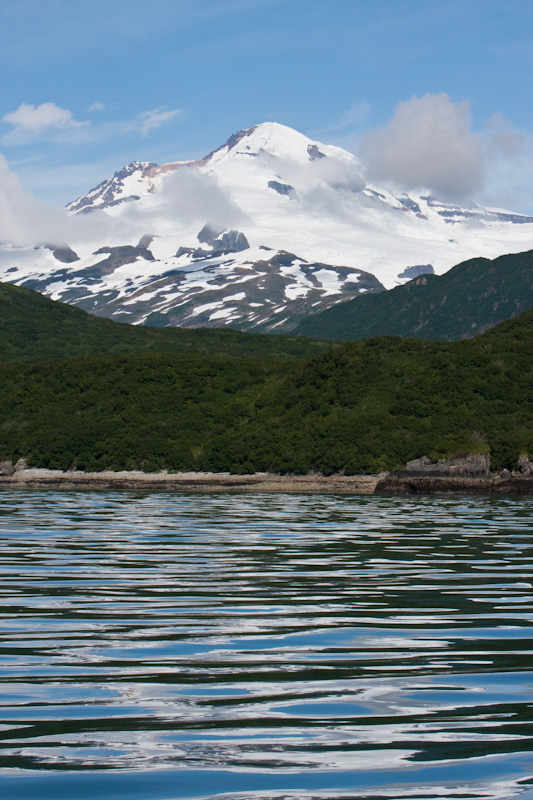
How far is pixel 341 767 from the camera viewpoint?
9828 mm

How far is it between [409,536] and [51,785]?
3178 centimetres

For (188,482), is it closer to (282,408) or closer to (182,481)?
(182,481)

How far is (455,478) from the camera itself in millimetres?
95625

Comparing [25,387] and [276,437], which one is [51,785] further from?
[25,387]

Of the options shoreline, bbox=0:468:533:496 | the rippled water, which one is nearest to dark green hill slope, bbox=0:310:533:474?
shoreline, bbox=0:468:533:496

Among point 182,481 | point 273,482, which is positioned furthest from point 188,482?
point 273,482

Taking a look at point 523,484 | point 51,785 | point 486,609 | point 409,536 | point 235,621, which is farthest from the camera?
point 523,484

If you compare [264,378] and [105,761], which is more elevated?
[264,378]

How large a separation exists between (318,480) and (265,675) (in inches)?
3542

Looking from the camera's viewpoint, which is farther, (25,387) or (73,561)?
(25,387)

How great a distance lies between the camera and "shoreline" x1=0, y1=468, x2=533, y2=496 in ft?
308

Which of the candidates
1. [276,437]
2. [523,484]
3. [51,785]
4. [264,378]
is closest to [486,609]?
[51,785]

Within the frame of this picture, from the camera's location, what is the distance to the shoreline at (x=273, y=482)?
3701 inches

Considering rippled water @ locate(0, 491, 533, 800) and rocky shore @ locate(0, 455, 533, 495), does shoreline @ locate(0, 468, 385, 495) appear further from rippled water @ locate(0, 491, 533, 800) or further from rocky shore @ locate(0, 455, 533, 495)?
rippled water @ locate(0, 491, 533, 800)
